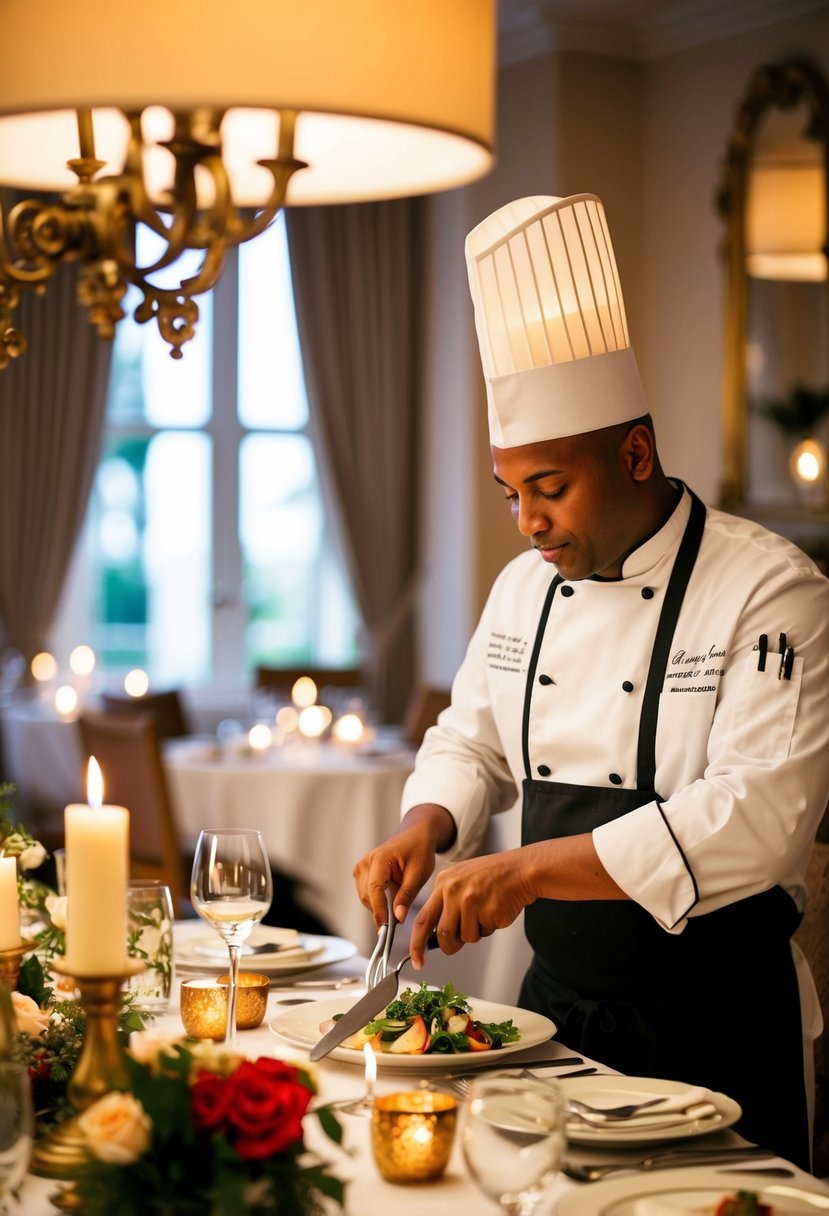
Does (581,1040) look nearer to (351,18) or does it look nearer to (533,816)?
(533,816)

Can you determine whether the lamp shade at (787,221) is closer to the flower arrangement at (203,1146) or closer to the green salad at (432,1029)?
the green salad at (432,1029)

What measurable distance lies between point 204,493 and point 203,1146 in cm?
607

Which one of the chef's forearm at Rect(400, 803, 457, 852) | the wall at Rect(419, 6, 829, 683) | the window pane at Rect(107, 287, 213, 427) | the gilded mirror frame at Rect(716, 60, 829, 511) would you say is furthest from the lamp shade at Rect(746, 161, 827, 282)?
the chef's forearm at Rect(400, 803, 457, 852)

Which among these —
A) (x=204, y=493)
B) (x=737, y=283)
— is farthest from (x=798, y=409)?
(x=204, y=493)

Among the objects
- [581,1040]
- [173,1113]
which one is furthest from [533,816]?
[173,1113]

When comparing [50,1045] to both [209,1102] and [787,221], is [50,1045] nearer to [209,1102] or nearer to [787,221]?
[209,1102]

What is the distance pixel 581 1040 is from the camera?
1.84 meters

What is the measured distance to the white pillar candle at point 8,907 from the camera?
1445 mm

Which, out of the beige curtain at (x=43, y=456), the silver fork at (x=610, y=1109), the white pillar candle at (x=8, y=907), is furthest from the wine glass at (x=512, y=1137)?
the beige curtain at (x=43, y=456)

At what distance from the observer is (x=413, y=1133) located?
115cm

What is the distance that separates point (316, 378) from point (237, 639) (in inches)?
49.6

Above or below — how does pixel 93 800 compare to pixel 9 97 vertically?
below

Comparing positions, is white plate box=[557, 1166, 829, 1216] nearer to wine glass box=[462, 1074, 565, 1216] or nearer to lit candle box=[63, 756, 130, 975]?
wine glass box=[462, 1074, 565, 1216]

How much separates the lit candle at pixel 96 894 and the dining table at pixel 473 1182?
125mm
